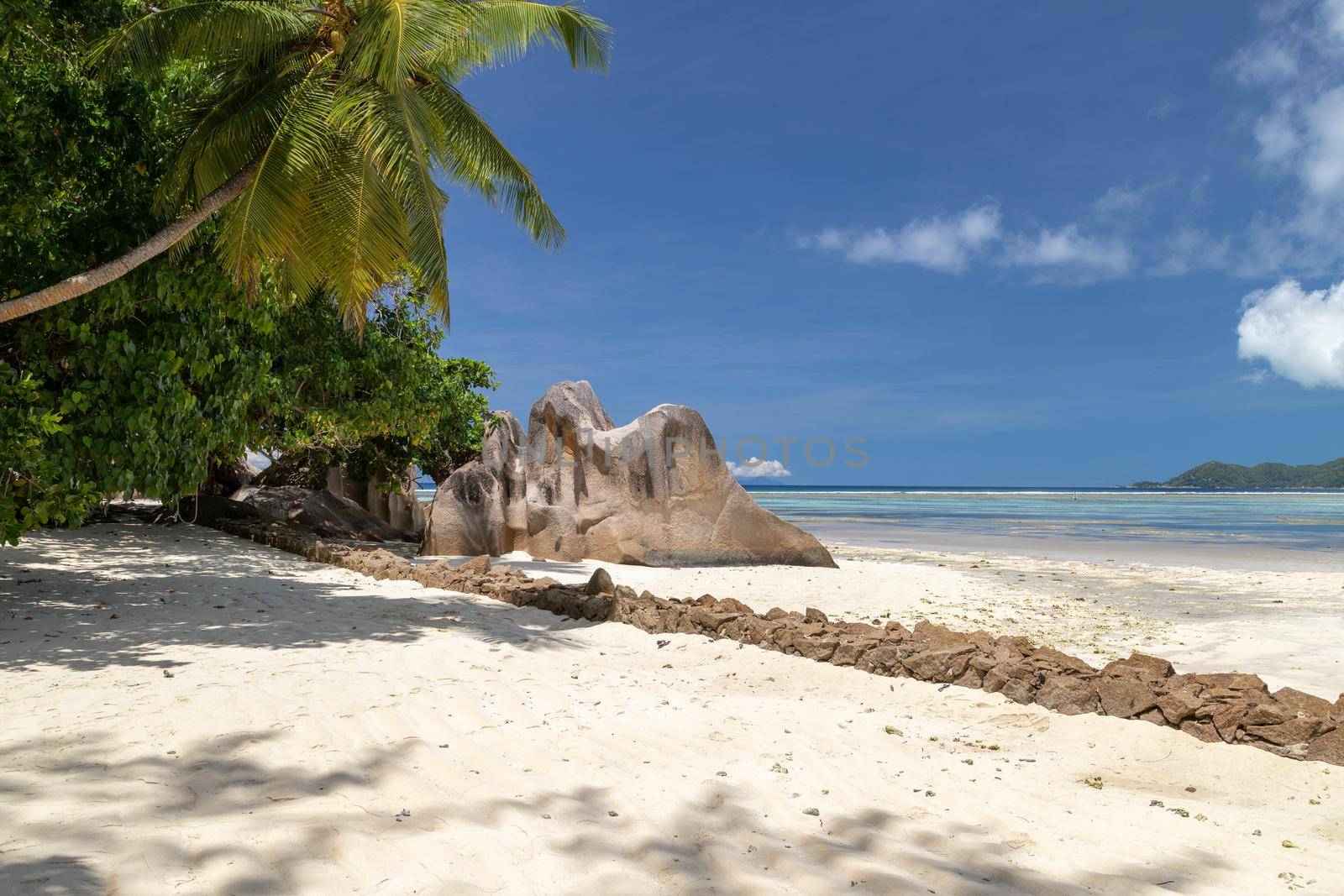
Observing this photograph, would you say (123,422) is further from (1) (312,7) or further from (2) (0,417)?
(1) (312,7)

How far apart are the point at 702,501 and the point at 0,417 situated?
33.4 ft

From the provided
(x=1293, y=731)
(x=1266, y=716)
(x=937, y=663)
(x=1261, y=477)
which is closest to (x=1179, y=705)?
(x=1266, y=716)

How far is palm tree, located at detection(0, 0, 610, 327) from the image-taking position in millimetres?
7973

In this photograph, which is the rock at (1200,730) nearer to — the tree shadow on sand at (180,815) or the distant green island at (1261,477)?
the tree shadow on sand at (180,815)

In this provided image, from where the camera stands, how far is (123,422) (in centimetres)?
761

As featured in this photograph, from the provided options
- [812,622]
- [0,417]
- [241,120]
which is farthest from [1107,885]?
[241,120]

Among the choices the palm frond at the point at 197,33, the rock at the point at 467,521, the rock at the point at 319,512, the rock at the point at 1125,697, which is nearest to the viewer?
the rock at the point at 1125,697

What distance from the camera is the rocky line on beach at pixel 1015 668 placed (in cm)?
430

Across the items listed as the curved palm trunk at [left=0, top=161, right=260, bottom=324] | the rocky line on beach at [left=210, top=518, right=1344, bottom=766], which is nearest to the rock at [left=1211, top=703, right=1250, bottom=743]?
the rocky line on beach at [left=210, top=518, right=1344, bottom=766]

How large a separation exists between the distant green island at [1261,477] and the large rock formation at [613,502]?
120538 millimetres

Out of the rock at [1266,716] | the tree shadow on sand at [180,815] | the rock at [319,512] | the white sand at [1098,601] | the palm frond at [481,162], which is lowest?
the white sand at [1098,601]

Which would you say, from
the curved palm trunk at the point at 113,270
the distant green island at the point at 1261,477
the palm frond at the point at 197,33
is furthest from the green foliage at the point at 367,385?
the distant green island at the point at 1261,477

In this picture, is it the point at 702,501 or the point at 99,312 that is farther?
the point at 702,501

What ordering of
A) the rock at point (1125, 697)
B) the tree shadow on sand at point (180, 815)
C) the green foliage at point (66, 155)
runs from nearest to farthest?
1. the tree shadow on sand at point (180, 815)
2. the rock at point (1125, 697)
3. the green foliage at point (66, 155)
